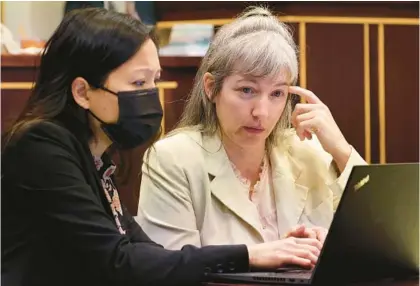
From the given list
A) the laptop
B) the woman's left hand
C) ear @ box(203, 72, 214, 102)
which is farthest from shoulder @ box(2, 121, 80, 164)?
the woman's left hand

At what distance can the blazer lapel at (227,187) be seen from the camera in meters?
1.57

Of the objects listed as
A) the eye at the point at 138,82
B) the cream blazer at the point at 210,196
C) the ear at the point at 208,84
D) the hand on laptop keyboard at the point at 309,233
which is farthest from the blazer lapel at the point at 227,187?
the eye at the point at 138,82

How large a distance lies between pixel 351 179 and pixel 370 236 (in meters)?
0.16

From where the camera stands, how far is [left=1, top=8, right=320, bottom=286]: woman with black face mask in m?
1.14

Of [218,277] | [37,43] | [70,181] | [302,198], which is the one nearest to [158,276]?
[218,277]

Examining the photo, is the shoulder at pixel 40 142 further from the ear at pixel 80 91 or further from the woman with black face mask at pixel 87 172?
the ear at pixel 80 91

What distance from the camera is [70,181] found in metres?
1.17

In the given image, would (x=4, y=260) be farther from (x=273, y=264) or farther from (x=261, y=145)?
(x=261, y=145)

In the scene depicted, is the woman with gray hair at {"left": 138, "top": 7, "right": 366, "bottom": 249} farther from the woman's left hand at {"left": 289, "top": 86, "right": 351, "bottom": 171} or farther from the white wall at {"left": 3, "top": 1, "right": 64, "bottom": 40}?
the white wall at {"left": 3, "top": 1, "right": 64, "bottom": 40}

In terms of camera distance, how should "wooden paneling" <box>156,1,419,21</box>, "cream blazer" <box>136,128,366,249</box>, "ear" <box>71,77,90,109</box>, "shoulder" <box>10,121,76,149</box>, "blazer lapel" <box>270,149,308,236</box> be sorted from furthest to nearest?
"wooden paneling" <box>156,1,419,21</box> < "blazer lapel" <box>270,149,308,236</box> < "cream blazer" <box>136,128,366,249</box> < "ear" <box>71,77,90,109</box> < "shoulder" <box>10,121,76,149</box>

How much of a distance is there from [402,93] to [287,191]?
6.15 ft

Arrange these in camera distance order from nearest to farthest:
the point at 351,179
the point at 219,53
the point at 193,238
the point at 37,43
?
the point at 351,179, the point at 193,238, the point at 219,53, the point at 37,43

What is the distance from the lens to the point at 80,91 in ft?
4.28

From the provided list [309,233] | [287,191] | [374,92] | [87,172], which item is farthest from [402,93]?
[87,172]
